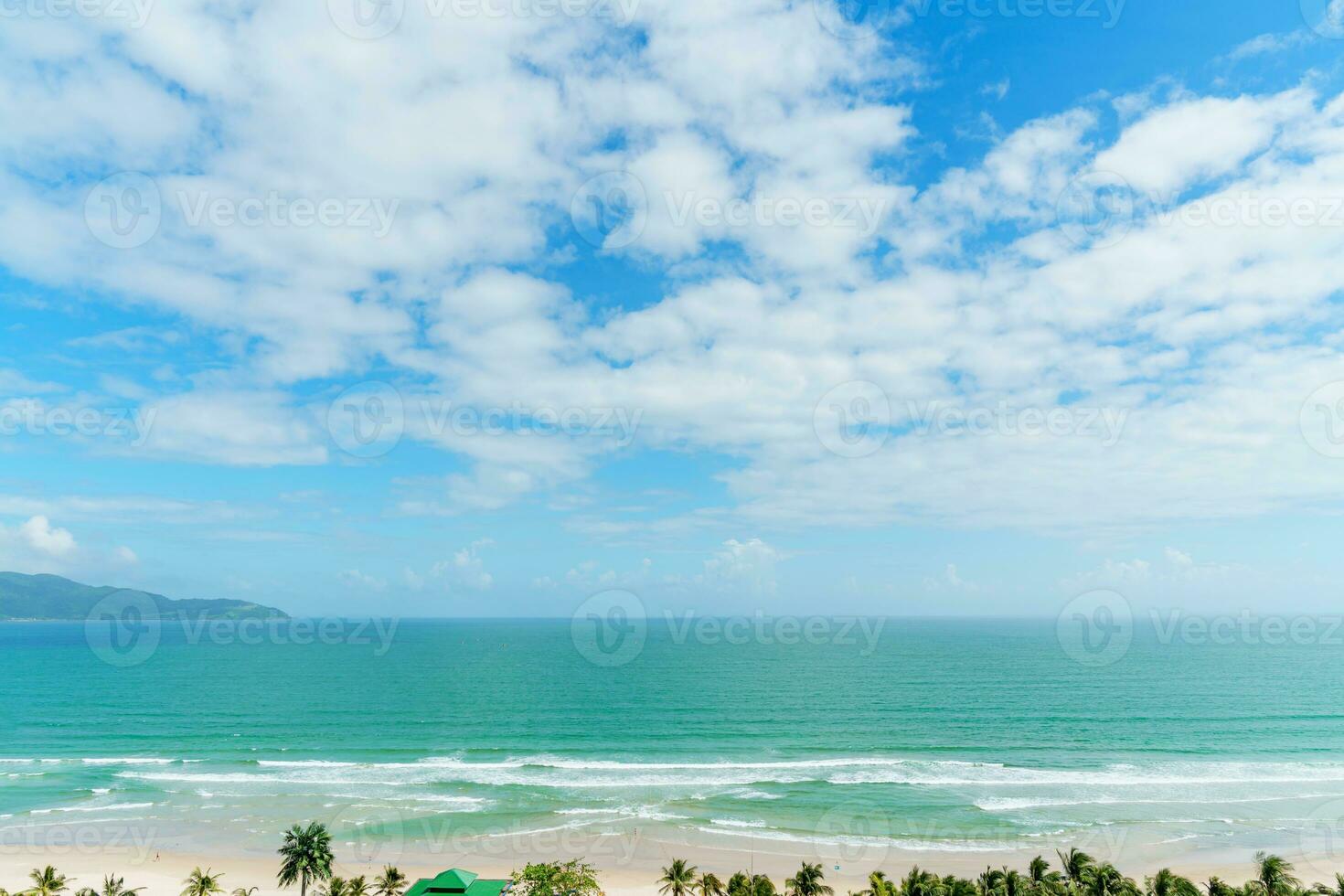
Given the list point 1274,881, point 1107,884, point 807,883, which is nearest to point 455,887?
point 807,883

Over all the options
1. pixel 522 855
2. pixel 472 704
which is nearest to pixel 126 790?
pixel 522 855

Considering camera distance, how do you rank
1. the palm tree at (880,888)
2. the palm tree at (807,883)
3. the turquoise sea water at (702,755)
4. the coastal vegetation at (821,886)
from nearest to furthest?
the coastal vegetation at (821,886) < the palm tree at (880,888) < the palm tree at (807,883) < the turquoise sea water at (702,755)

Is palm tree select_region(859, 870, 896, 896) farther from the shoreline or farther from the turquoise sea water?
the turquoise sea water

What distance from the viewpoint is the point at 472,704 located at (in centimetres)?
9950

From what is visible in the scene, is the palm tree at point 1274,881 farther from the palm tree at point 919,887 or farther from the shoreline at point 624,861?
the palm tree at point 919,887

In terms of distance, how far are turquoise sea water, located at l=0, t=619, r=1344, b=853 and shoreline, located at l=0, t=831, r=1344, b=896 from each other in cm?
189

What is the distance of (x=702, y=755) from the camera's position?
227ft

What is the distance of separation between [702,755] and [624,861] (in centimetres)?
2483

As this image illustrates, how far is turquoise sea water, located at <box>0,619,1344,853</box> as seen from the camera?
51.3 metres

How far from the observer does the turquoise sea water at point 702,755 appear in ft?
168

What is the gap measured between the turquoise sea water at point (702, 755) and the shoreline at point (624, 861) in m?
1.89

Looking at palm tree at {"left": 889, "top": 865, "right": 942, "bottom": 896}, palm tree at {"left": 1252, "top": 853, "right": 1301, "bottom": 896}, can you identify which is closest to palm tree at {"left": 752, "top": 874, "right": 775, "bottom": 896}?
palm tree at {"left": 889, "top": 865, "right": 942, "bottom": 896}

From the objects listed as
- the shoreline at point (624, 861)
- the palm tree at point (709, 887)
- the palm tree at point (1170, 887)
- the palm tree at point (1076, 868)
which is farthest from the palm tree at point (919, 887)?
the shoreline at point (624, 861)

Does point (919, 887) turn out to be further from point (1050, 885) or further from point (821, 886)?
point (1050, 885)
